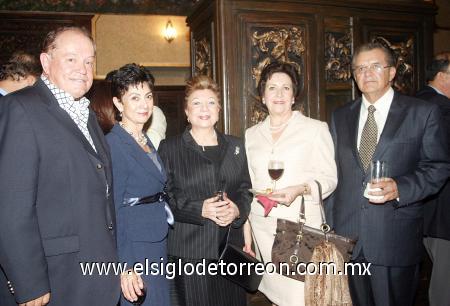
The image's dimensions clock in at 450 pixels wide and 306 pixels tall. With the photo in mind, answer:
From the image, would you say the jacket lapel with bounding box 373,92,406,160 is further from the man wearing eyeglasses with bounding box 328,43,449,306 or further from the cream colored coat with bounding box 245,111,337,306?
the cream colored coat with bounding box 245,111,337,306

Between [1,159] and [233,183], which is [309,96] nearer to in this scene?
[233,183]

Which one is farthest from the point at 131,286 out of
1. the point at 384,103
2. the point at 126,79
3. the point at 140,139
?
the point at 384,103

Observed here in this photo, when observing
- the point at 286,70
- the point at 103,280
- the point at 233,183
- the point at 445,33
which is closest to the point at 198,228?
the point at 233,183

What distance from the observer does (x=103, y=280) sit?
198 cm

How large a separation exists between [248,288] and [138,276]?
2.53 ft

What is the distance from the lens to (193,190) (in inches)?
102

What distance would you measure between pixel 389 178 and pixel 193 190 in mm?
1277

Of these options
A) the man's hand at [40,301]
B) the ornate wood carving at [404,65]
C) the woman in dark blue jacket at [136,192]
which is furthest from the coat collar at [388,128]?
the man's hand at [40,301]

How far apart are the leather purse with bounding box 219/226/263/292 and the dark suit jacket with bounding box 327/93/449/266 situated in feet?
2.36

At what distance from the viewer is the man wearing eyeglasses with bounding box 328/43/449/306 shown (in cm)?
255

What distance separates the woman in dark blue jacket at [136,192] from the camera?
2246mm

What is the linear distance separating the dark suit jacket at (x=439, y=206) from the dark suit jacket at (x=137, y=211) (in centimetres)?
233

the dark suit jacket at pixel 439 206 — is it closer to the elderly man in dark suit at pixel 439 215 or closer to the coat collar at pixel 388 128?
the elderly man in dark suit at pixel 439 215

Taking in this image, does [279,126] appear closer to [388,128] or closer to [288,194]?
[288,194]
